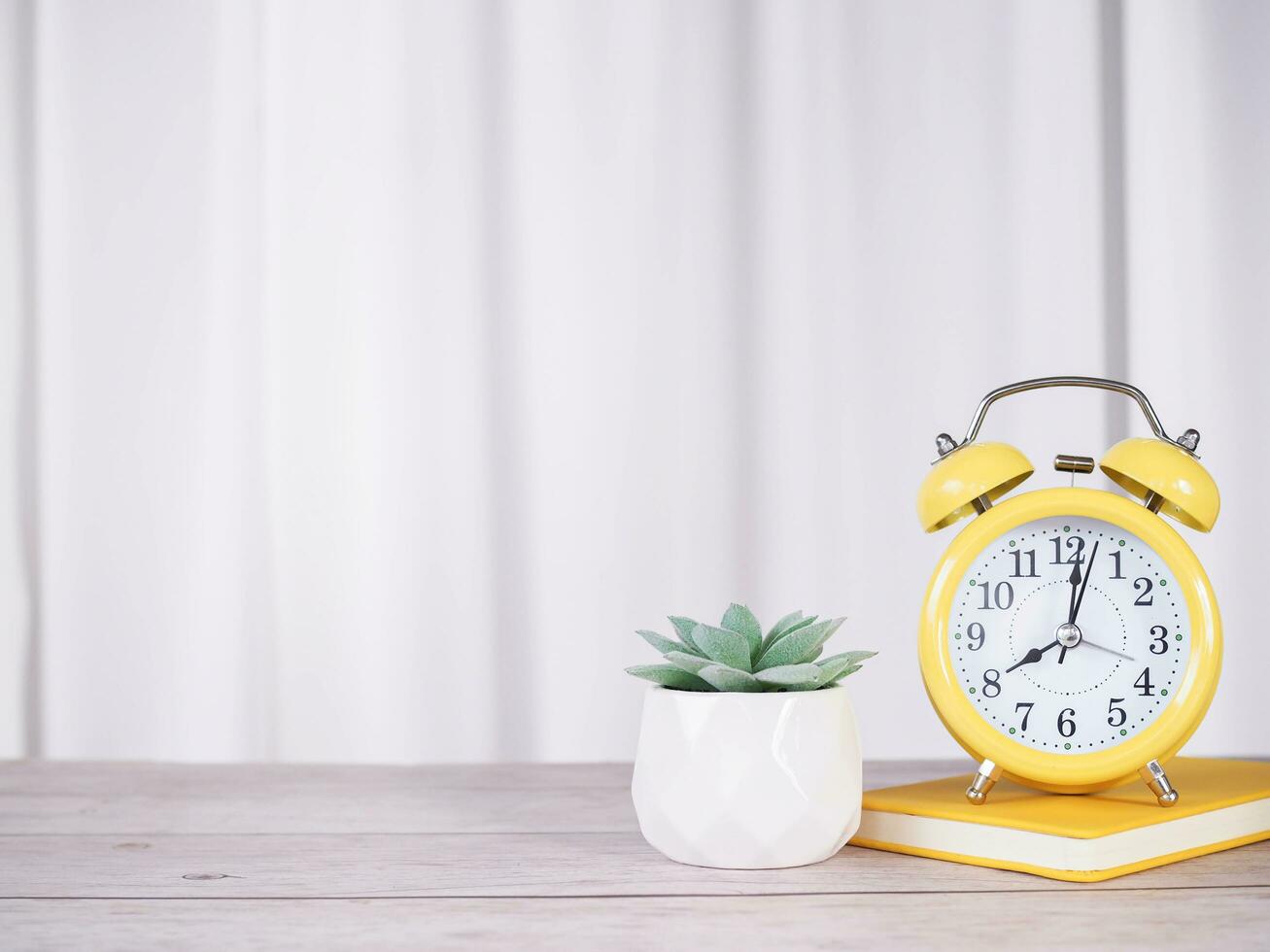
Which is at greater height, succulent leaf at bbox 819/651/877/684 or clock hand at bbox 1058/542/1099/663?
clock hand at bbox 1058/542/1099/663

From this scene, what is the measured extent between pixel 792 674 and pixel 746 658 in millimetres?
38

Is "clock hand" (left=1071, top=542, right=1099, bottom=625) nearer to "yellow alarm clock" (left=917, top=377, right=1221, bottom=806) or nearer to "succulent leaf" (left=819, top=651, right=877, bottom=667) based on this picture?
"yellow alarm clock" (left=917, top=377, right=1221, bottom=806)

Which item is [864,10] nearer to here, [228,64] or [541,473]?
[541,473]

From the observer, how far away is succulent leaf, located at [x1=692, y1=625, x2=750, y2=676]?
66 cm

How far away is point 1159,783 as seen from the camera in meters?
0.68

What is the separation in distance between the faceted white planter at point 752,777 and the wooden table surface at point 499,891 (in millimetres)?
17

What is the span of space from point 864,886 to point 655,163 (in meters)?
1.16

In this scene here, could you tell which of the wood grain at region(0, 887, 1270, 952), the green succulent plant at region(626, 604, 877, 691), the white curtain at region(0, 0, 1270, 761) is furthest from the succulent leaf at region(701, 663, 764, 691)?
the white curtain at region(0, 0, 1270, 761)

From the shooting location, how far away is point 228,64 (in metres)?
1.61

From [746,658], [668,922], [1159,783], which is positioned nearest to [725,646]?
[746,658]

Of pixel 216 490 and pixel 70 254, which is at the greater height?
pixel 70 254

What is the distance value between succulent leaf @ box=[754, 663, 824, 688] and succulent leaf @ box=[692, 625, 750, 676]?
0.06 ft

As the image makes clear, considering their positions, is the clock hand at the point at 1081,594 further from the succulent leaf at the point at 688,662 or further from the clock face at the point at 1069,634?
the succulent leaf at the point at 688,662

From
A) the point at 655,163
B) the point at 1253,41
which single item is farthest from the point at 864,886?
the point at 1253,41
